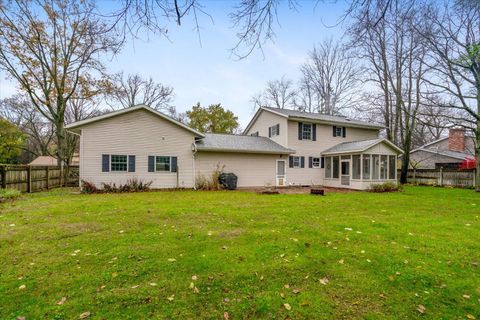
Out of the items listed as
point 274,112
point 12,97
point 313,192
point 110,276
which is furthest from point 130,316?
point 12,97

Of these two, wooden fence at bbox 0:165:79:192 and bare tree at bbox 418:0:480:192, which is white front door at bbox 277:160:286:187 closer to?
bare tree at bbox 418:0:480:192

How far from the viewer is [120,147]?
43.3 ft

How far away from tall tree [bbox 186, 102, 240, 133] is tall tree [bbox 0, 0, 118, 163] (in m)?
14.1

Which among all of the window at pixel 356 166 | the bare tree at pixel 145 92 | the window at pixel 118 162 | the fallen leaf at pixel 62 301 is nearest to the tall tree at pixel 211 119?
→ the bare tree at pixel 145 92

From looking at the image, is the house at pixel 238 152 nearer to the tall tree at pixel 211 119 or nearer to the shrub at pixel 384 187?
the shrub at pixel 384 187

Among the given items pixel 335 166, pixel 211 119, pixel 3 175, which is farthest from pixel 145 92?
pixel 335 166

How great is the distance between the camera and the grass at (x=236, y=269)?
2.49 metres

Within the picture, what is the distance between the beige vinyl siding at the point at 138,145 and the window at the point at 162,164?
25 cm

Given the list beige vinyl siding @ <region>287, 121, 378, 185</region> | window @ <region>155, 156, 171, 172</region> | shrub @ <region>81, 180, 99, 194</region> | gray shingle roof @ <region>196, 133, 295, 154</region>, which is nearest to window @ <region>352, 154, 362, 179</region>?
beige vinyl siding @ <region>287, 121, 378, 185</region>

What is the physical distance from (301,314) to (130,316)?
1706mm

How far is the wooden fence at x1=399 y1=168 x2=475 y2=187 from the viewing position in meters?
16.7

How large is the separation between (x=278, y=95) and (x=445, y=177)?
808 inches

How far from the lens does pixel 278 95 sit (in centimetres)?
3234

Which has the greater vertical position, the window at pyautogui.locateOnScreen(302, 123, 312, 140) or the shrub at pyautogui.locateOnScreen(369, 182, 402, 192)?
the window at pyautogui.locateOnScreen(302, 123, 312, 140)
